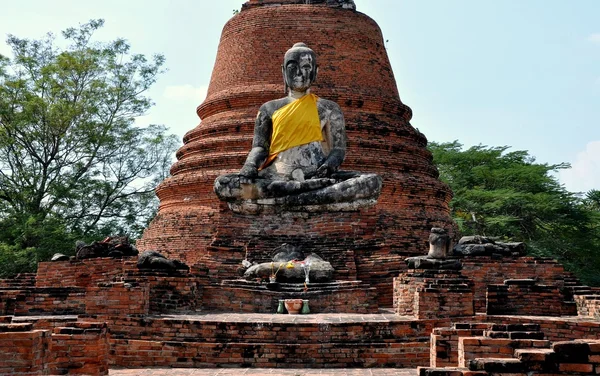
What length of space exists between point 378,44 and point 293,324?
10008 millimetres

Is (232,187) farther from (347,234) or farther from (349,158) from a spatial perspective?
(349,158)

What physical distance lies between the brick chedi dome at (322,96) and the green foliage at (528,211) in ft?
16.5

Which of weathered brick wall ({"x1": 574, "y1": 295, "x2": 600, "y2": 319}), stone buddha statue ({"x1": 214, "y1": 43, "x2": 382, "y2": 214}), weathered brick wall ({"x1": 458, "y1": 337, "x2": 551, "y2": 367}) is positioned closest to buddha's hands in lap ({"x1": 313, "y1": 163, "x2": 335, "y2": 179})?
stone buddha statue ({"x1": 214, "y1": 43, "x2": 382, "y2": 214})

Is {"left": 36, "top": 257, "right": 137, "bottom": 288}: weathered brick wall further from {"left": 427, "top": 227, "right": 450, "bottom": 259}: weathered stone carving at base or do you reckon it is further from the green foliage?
the green foliage

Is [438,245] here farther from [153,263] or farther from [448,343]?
[448,343]

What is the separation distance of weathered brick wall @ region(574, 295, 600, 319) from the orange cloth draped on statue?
4368 mm

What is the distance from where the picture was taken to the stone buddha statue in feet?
35.0

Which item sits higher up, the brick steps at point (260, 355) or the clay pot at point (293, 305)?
the clay pot at point (293, 305)

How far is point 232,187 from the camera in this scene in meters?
10.7

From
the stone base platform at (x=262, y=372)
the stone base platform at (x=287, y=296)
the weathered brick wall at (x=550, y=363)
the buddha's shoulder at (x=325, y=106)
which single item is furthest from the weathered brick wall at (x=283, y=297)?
the weathered brick wall at (x=550, y=363)

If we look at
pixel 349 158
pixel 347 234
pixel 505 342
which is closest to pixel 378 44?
pixel 349 158

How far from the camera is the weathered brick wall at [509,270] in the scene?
35.0 feet

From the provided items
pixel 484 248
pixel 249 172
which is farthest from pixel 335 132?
pixel 484 248

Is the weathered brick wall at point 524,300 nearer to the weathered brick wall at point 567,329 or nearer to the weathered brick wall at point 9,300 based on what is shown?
the weathered brick wall at point 567,329
